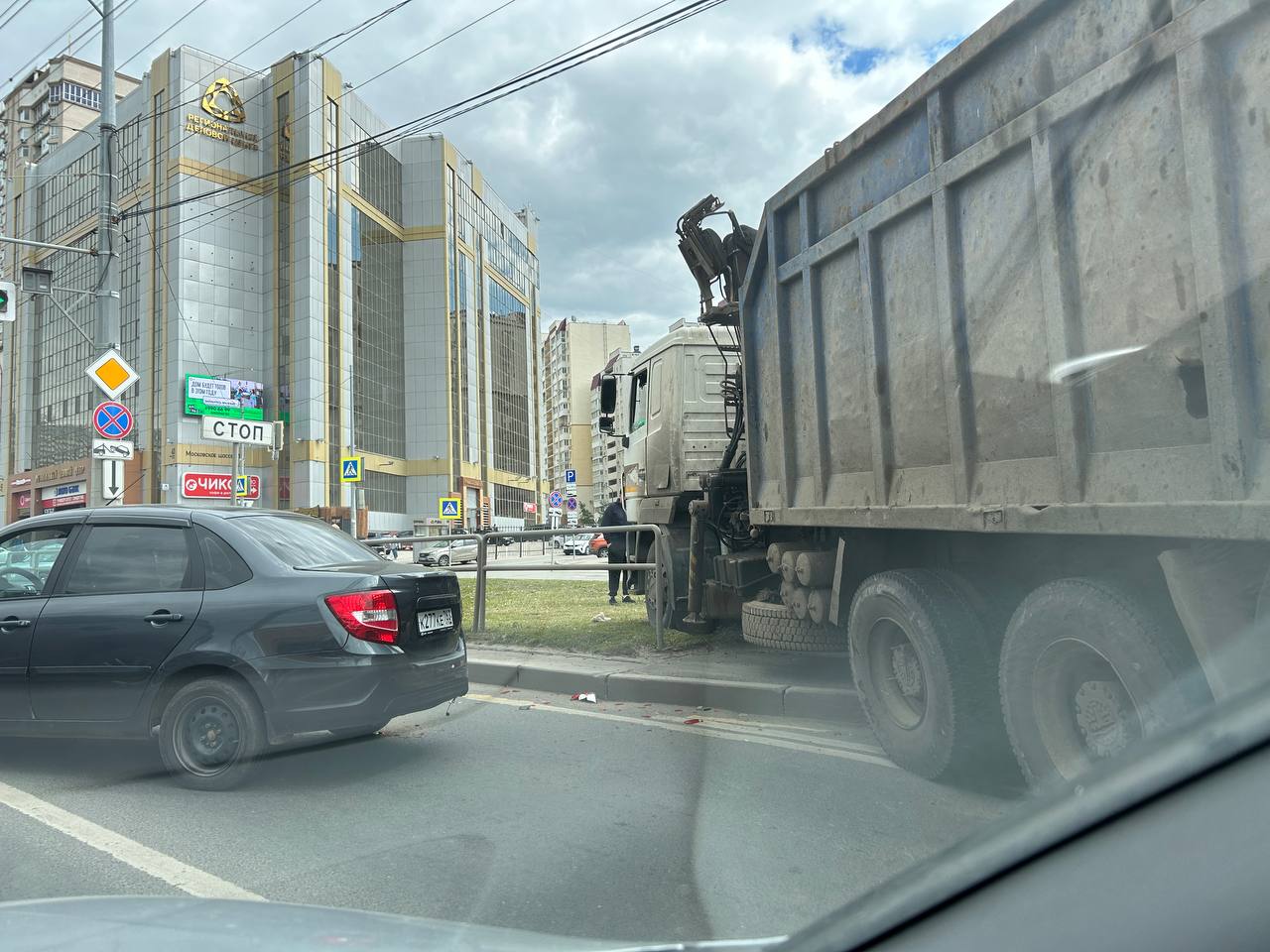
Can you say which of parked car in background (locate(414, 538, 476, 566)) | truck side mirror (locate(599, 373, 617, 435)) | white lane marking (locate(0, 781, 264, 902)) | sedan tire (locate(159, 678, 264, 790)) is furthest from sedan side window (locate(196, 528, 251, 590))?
truck side mirror (locate(599, 373, 617, 435))

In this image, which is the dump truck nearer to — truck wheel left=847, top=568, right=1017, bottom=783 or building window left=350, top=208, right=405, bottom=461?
truck wheel left=847, top=568, right=1017, bottom=783

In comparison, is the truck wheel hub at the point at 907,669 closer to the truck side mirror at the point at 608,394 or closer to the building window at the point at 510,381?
the truck side mirror at the point at 608,394

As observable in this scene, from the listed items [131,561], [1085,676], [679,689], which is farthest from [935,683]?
[131,561]

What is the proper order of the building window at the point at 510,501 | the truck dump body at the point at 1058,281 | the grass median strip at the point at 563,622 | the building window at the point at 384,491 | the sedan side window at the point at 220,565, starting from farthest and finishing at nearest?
the building window at the point at 510,501 < the building window at the point at 384,491 < the grass median strip at the point at 563,622 < the sedan side window at the point at 220,565 < the truck dump body at the point at 1058,281

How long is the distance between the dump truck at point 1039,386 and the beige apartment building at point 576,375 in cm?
10836

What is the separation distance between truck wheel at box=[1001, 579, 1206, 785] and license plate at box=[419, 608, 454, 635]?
124 inches

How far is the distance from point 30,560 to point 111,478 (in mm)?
8688

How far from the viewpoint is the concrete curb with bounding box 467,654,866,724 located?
6133 mm

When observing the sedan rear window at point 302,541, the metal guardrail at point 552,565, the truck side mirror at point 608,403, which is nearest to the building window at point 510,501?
the truck side mirror at point 608,403

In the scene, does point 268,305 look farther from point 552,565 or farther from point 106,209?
point 552,565

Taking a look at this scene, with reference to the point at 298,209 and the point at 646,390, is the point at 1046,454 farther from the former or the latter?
the point at 298,209

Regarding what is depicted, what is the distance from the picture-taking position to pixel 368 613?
16.2 feet

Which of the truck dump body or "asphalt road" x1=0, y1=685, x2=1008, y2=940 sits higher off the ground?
the truck dump body

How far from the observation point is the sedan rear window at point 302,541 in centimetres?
523
